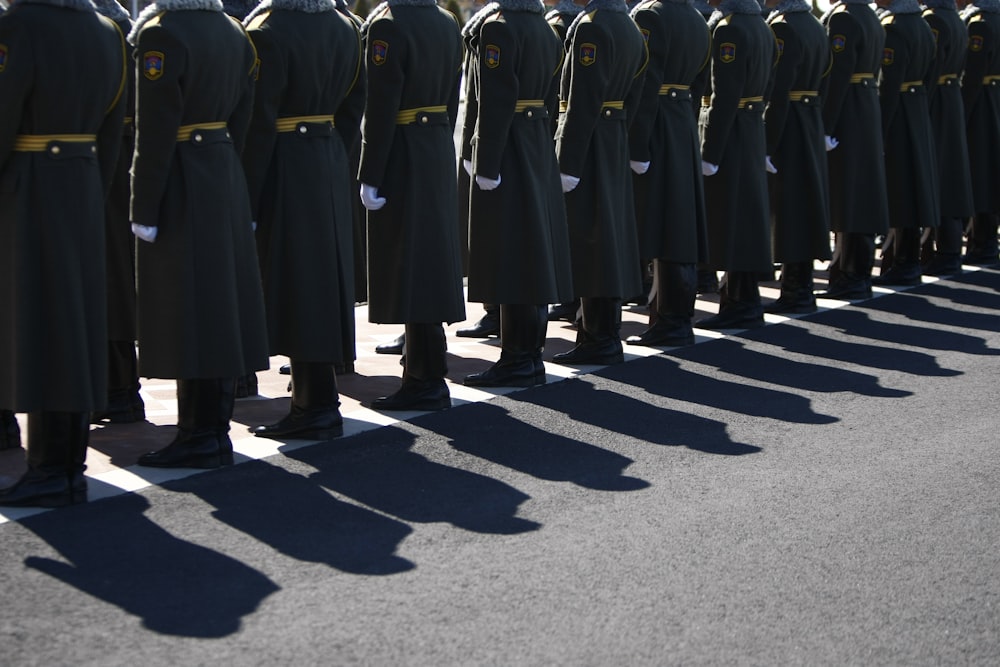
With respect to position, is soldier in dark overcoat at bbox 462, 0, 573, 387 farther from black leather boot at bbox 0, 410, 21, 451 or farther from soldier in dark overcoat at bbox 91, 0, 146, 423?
black leather boot at bbox 0, 410, 21, 451

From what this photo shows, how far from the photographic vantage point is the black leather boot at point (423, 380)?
7.26 metres

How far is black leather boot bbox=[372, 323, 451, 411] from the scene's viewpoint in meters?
7.26

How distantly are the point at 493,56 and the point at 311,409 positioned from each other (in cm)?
199

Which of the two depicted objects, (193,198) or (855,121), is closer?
(193,198)

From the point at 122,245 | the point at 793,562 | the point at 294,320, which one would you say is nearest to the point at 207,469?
the point at 294,320

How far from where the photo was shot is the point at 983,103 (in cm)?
A: 1255

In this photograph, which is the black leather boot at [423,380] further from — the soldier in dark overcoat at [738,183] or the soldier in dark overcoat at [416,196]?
the soldier in dark overcoat at [738,183]

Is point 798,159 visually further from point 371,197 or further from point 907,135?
point 371,197

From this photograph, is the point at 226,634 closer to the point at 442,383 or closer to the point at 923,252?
the point at 442,383

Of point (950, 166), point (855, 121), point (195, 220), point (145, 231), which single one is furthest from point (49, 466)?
point (950, 166)

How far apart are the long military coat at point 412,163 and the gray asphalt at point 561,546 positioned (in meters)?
0.61

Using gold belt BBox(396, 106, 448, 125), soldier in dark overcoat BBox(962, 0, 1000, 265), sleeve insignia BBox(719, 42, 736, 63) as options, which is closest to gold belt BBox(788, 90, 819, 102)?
sleeve insignia BBox(719, 42, 736, 63)

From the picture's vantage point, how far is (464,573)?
4.84 m

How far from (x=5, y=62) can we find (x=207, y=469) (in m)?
1.74
